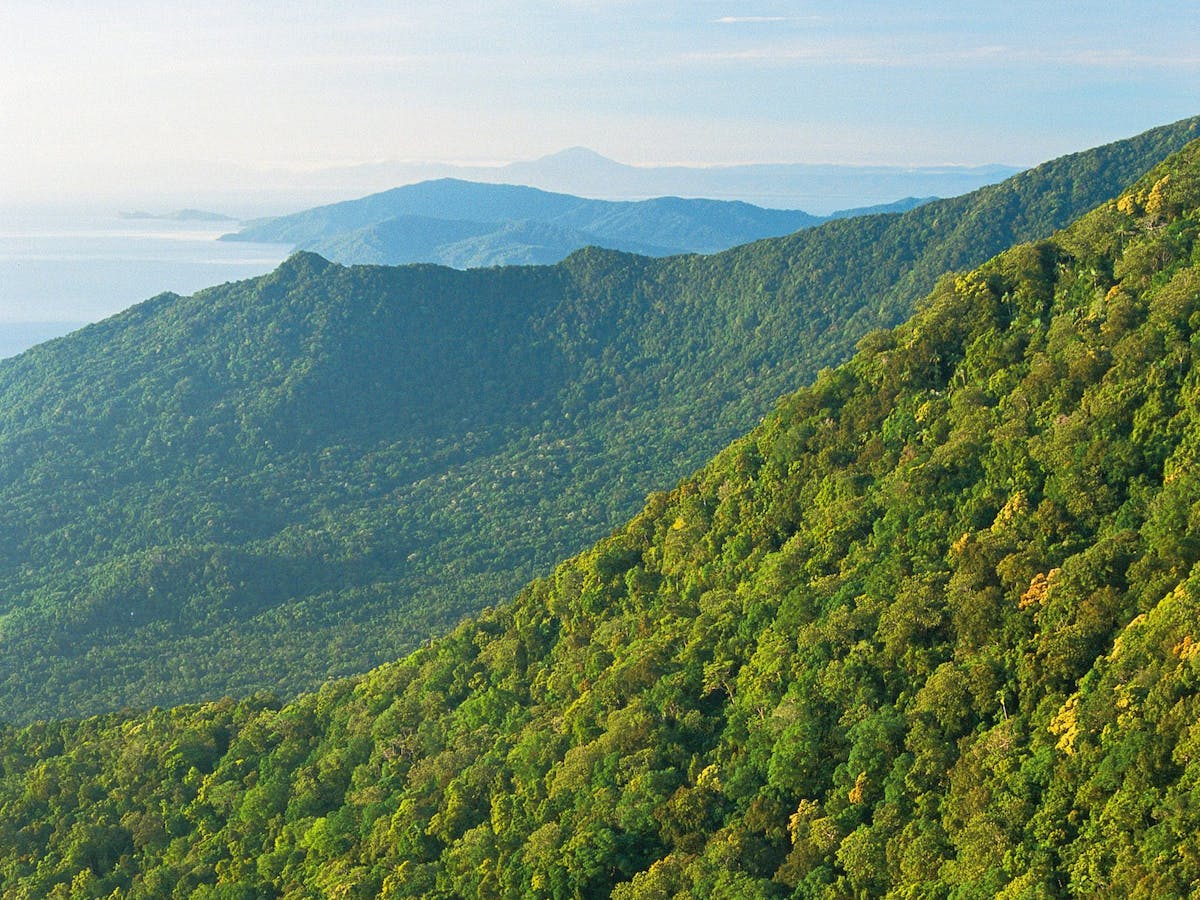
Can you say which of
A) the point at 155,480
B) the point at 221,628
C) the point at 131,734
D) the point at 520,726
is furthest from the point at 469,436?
the point at 520,726

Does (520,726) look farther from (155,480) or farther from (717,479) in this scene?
(155,480)

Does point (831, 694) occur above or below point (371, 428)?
above

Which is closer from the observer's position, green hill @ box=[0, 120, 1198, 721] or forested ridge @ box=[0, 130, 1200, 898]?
forested ridge @ box=[0, 130, 1200, 898]

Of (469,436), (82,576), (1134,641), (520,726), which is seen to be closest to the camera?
(1134,641)

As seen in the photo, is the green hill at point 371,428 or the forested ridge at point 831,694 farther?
the green hill at point 371,428
